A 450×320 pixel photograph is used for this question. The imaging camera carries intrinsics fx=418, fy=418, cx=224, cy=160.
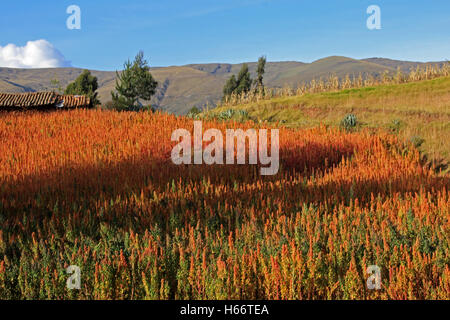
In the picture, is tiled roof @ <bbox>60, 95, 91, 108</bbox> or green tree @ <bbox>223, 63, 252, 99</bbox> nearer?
tiled roof @ <bbox>60, 95, 91, 108</bbox>

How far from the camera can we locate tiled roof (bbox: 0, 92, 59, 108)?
22.9 metres

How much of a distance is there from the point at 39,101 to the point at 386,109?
18.3 metres

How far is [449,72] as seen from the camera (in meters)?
24.9

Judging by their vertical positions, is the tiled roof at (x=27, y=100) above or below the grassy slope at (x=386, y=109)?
above

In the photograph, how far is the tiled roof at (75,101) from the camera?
2333 cm

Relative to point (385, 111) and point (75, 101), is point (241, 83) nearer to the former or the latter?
point (75, 101)

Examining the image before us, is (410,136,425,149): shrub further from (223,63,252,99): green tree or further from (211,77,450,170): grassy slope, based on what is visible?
(223,63,252,99): green tree

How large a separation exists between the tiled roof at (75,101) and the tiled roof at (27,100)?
2.28 feet

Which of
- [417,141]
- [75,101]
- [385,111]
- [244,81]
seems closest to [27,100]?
[75,101]

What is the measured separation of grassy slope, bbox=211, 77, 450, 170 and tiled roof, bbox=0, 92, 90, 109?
9.69 m

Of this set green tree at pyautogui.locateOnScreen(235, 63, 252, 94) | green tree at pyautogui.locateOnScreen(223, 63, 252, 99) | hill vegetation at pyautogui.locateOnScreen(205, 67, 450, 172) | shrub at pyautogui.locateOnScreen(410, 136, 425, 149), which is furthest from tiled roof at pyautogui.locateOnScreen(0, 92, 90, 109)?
green tree at pyautogui.locateOnScreen(223, 63, 252, 99)

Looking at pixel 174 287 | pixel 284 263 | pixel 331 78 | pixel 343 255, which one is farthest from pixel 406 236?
pixel 331 78

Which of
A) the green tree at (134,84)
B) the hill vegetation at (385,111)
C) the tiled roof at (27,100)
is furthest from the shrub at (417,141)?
the green tree at (134,84)

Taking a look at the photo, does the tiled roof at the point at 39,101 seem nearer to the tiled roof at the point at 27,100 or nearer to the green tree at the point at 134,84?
the tiled roof at the point at 27,100
